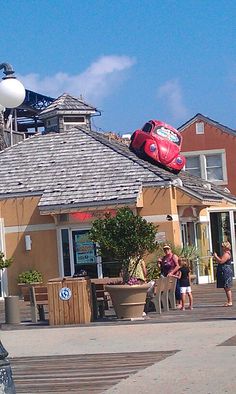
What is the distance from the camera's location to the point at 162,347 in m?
14.6

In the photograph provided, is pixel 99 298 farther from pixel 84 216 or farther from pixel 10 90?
pixel 84 216

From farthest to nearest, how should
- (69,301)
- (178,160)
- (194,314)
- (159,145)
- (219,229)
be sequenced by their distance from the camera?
(219,229)
(178,160)
(159,145)
(194,314)
(69,301)

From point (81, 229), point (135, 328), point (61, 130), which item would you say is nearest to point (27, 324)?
point (135, 328)

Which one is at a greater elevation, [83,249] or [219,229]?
[219,229]

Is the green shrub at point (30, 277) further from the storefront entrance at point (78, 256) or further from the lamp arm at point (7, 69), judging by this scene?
the lamp arm at point (7, 69)

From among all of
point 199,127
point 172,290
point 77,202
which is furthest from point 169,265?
point 199,127

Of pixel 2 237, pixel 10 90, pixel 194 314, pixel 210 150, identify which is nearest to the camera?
pixel 10 90

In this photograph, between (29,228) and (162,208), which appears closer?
(162,208)

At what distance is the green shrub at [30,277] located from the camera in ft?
101

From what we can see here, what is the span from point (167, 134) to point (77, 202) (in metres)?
5.52

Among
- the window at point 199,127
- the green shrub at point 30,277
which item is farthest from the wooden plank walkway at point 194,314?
the window at point 199,127

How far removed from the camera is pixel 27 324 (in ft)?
67.6

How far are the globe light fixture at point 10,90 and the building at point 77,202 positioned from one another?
17232mm

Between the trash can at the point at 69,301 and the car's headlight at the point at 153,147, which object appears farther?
the car's headlight at the point at 153,147
